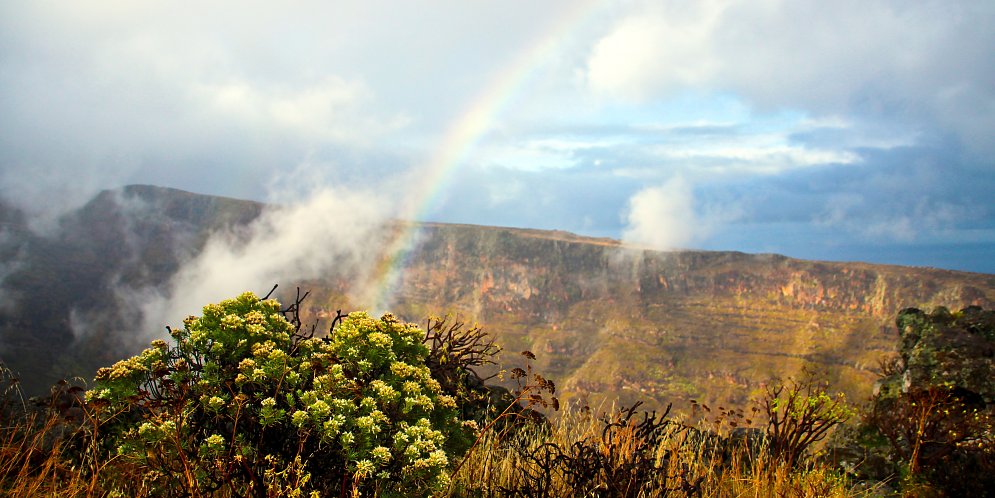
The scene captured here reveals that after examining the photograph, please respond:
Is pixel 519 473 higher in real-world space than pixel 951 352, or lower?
lower

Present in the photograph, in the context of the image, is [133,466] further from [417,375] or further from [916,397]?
[916,397]

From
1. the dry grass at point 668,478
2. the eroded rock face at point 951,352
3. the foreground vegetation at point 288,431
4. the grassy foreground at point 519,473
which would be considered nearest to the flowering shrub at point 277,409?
the foreground vegetation at point 288,431

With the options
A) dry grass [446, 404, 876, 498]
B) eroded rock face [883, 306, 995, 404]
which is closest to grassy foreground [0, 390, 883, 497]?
dry grass [446, 404, 876, 498]

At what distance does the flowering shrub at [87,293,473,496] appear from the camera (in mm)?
5004

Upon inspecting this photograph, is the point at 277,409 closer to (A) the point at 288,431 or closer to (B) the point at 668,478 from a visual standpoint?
(A) the point at 288,431

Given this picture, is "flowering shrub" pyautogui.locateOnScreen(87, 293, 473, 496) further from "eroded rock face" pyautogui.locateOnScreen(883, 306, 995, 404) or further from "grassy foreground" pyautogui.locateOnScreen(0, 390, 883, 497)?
"eroded rock face" pyautogui.locateOnScreen(883, 306, 995, 404)

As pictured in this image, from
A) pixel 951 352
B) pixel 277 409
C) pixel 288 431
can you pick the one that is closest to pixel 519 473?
pixel 288 431

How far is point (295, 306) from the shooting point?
25.6 ft

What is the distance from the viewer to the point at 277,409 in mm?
5414

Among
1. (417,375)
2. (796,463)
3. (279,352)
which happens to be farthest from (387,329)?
(796,463)

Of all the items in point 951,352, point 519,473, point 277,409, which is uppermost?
point 951,352

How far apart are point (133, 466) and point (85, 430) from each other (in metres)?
1.22

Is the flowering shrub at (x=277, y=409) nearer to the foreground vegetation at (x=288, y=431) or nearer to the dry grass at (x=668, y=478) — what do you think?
the foreground vegetation at (x=288, y=431)

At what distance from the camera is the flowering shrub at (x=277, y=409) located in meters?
5.00
